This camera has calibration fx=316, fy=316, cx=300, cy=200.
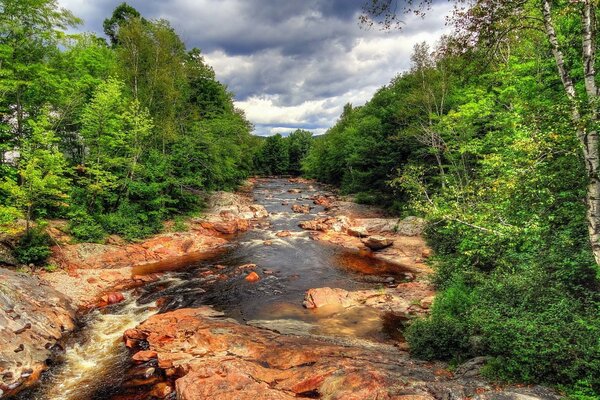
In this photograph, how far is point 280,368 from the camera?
8.87 m

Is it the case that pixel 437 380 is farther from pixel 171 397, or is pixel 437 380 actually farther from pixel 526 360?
pixel 171 397

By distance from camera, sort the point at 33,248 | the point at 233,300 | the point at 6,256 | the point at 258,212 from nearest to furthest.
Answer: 1. the point at 233,300
2. the point at 6,256
3. the point at 33,248
4. the point at 258,212

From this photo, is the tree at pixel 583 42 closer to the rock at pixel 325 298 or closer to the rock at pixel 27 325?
the rock at pixel 325 298

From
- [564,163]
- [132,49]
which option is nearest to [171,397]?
[564,163]

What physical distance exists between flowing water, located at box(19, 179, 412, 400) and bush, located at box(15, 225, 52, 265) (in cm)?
588

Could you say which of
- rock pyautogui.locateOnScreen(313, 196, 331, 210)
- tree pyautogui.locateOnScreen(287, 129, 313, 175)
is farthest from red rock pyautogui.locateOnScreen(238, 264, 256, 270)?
tree pyautogui.locateOnScreen(287, 129, 313, 175)

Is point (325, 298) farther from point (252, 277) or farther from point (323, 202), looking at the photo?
point (323, 202)

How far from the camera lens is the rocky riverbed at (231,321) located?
773 centimetres

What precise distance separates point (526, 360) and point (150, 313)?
13.9 meters

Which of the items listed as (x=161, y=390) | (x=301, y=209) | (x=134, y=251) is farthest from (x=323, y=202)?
(x=161, y=390)

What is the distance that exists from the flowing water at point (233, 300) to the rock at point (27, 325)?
590 mm

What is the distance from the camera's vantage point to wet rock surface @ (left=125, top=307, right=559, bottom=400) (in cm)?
664

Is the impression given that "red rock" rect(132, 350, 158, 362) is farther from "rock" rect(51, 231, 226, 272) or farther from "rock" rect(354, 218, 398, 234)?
"rock" rect(354, 218, 398, 234)

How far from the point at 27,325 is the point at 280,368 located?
9.36 m
